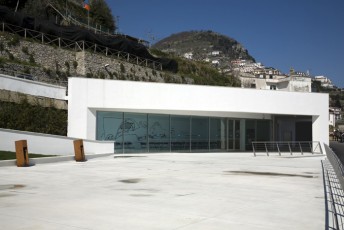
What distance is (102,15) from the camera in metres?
58.5

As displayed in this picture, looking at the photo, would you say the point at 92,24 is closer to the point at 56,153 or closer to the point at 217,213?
the point at 56,153

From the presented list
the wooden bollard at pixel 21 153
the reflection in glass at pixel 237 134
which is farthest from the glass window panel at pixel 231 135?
the wooden bollard at pixel 21 153

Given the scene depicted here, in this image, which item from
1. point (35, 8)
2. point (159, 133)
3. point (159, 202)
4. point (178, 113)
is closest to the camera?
point (159, 202)

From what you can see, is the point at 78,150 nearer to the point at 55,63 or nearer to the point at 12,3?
the point at 55,63

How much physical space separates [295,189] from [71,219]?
6.58 metres

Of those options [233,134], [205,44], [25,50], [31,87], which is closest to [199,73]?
[233,134]

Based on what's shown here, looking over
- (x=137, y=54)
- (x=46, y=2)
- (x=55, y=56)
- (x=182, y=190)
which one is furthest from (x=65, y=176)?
(x=46, y=2)

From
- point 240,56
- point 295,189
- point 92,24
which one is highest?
point 240,56

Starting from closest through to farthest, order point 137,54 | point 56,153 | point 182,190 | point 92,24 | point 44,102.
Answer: point 182,190, point 56,153, point 44,102, point 137,54, point 92,24

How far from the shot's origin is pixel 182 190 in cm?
1034

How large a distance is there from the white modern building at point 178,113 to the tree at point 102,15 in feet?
104

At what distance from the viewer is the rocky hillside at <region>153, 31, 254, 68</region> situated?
583 feet

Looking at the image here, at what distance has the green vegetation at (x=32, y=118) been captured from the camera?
21.8 metres

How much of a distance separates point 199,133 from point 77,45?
611 inches
